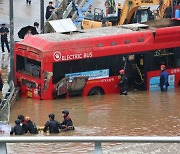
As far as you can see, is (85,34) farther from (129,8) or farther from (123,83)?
(129,8)

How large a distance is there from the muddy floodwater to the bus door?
37cm

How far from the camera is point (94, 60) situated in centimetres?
2277

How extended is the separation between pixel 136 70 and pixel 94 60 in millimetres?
1930

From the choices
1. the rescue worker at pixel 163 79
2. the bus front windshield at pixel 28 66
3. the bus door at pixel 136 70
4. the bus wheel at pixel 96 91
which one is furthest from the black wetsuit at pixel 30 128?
the rescue worker at pixel 163 79

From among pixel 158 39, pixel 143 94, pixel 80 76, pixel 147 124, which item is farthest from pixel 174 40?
pixel 147 124

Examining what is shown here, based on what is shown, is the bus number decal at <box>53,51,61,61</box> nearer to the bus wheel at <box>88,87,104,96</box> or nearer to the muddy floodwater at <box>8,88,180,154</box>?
the muddy floodwater at <box>8,88,180,154</box>

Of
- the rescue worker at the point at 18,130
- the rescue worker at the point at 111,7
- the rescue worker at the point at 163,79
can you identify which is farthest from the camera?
the rescue worker at the point at 111,7

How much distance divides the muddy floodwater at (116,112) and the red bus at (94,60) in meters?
0.46

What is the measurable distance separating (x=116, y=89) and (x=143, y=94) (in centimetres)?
98

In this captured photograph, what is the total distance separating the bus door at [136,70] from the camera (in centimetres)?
2367

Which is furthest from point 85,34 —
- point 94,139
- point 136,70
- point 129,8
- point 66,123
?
point 94,139

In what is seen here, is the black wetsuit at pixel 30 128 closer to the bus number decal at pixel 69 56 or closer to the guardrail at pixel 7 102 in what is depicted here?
the guardrail at pixel 7 102

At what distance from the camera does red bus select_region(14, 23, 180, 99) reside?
872 inches

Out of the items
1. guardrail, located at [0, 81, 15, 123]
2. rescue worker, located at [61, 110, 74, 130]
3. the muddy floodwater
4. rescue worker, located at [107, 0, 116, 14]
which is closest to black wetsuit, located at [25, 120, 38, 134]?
the muddy floodwater
